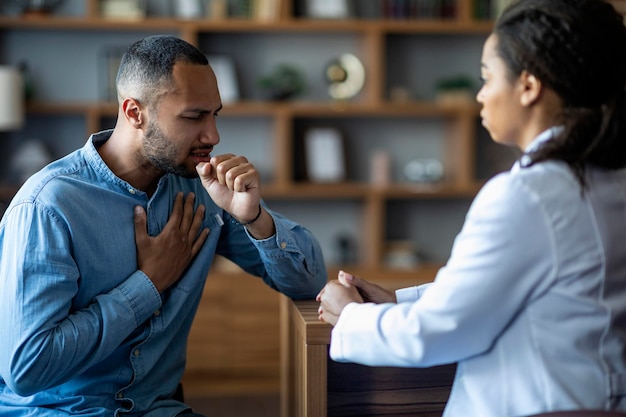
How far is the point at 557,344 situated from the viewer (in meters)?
1.27

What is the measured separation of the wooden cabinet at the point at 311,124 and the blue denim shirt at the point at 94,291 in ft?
8.57

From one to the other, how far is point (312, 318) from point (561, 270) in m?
0.57

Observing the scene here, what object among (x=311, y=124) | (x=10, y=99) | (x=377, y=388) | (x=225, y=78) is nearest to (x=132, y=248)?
(x=377, y=388)

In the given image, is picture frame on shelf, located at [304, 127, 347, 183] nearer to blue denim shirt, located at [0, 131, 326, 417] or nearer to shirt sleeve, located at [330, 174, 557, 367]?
blue denim shirt, located at [0, 131, 326, 417]

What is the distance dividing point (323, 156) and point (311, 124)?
221 mm

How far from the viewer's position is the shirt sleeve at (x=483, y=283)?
1.25 m

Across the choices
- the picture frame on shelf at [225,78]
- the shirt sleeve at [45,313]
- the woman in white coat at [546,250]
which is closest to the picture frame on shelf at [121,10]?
the picture frame on shelf at [225,78]

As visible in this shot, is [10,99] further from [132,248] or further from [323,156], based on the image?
[132,248]

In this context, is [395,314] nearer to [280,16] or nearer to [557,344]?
[557,344]

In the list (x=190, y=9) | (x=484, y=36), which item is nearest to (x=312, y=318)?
(x=190, y=9)

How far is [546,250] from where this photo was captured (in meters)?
1.25

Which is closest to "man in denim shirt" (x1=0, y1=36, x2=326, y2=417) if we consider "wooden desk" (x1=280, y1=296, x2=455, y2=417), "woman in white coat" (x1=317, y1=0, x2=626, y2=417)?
"wooden desk" (x1=280, y1=296, x2=455, y2=417)

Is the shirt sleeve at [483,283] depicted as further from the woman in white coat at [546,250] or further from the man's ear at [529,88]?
the man's ear at [529,88]

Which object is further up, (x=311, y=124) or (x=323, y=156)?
(x=311, y=124)
